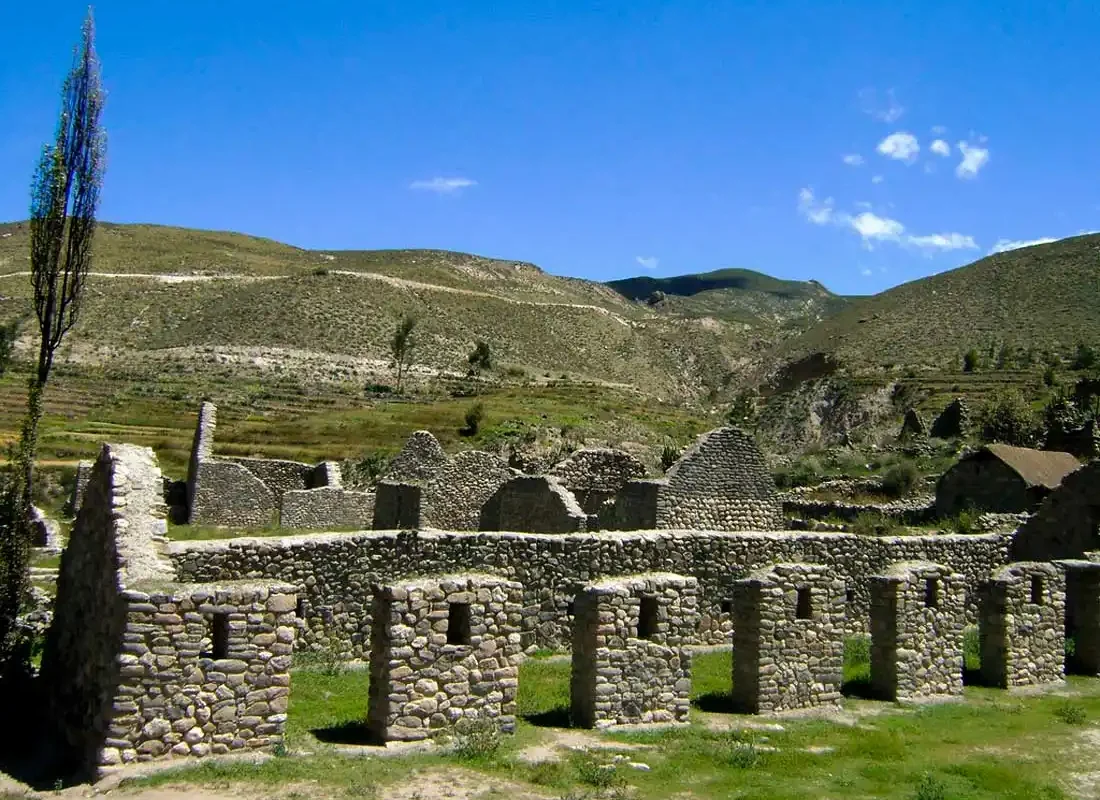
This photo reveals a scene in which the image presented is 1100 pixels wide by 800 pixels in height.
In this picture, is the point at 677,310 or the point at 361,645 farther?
the point at 677,310

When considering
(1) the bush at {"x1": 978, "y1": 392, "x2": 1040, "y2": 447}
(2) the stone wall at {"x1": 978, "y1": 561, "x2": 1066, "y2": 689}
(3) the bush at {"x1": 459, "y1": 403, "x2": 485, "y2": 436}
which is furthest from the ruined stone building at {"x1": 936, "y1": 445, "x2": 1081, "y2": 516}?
(3) the bush at {"x1": 459, "y1": 403, "x2": 485, "y2": 436}

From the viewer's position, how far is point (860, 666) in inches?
515

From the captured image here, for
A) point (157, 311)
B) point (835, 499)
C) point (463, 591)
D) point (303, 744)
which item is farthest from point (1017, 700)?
point (157, 311)

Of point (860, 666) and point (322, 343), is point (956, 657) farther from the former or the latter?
point (322, 343)

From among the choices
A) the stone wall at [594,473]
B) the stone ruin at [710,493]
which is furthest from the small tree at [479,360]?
the stone ruin at [710,493]

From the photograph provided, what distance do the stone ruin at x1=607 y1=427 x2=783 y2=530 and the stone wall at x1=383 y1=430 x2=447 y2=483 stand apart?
25.2ft

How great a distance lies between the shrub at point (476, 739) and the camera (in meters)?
8.26

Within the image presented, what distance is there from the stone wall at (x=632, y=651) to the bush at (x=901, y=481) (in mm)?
24151

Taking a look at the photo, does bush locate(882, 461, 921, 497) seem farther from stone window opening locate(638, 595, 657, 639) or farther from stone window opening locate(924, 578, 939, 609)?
stone window opening locate(638, 595, 657, 639)

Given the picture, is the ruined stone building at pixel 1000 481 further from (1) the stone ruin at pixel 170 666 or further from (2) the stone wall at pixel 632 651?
(1) the stone ruin at pixel 170 666

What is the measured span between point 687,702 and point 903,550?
224 inches

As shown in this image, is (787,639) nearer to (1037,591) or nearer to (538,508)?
(1037,591)

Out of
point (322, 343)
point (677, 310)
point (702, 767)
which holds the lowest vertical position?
point (702, 767)

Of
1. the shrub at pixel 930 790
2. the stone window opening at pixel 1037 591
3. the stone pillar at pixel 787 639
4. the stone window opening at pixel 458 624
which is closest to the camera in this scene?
the shrub at pixel 930 790
